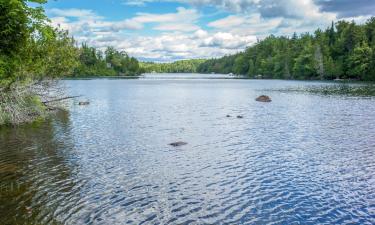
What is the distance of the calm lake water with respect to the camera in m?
17.7

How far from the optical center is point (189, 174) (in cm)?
2420

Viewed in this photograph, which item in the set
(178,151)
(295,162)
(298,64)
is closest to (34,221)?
(178,151)

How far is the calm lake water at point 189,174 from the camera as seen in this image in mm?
17656

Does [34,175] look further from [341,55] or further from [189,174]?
[341,55]

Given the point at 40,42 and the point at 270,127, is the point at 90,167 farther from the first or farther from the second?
the point at 270,127

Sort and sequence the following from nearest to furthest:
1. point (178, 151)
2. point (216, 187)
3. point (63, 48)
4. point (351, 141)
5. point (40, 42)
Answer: point (216, 187)
point (178, 151)
point (351, 141)
point (40, 42)
point (63, 48)

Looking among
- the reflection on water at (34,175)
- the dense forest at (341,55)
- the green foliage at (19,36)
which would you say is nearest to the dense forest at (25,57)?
the green foliage at (19,36)

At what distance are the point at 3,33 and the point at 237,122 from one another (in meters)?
32.6

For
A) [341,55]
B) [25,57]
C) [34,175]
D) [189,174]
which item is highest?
[341,55]

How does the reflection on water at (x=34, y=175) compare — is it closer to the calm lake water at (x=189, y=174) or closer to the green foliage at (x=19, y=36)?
the calm lake water at (x=189, y=174)

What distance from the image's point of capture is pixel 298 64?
183125 mm

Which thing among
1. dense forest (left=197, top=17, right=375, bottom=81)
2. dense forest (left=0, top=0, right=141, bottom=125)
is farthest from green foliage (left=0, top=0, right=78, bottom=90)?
dense forest (left=197, top=17, right=375, bottom=81)

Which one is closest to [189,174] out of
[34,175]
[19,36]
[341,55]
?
[34,175]

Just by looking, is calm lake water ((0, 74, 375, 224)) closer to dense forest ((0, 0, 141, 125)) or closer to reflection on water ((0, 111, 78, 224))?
reflection on water ((0, 111, 78, 224))
